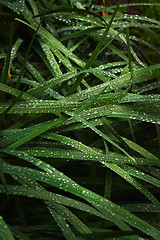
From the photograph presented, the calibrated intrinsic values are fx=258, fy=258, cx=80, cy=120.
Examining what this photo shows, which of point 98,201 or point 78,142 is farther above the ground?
point 78,142

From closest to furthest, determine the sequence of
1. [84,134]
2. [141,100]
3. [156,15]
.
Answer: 1. [141,100]
2. [84,134]
3. [156,15]

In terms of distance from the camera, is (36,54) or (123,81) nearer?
(123,81)

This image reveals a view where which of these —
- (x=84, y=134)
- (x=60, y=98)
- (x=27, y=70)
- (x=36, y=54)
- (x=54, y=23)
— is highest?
(x=54, y=23)

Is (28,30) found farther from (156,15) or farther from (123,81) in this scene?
(156,15)

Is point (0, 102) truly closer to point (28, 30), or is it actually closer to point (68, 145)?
point (68, 145)

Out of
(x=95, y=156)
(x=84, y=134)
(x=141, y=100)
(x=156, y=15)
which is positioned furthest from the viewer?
(x=156, y=15)

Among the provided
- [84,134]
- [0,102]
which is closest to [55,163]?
[84,134]

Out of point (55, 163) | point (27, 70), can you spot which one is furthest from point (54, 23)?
point (55, 163)

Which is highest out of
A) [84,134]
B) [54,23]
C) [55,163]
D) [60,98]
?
[54,23]

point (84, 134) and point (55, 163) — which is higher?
point (84, 134)
